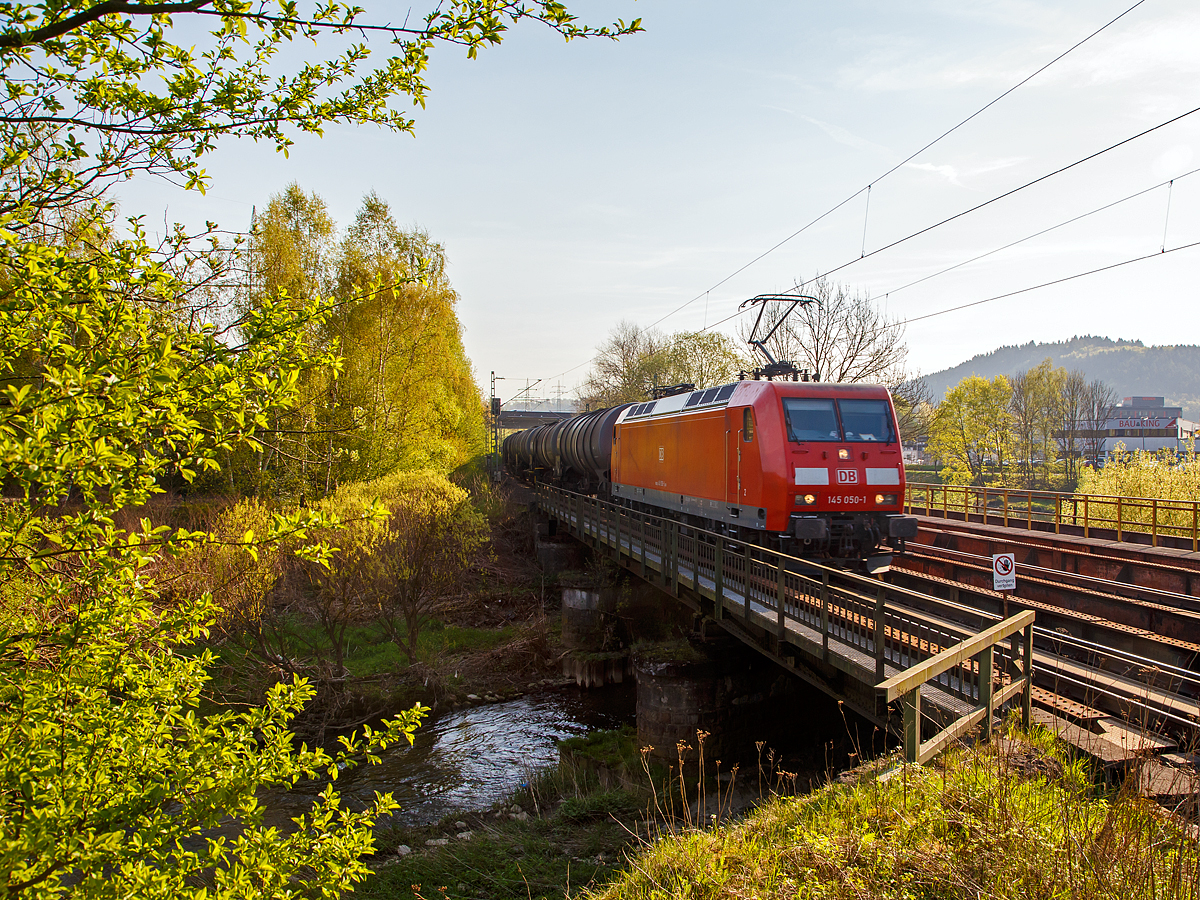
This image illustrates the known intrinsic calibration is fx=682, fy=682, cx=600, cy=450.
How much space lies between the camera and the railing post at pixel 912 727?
5.30 metres

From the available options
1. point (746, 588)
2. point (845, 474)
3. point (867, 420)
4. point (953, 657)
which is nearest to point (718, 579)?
point (746, 588)

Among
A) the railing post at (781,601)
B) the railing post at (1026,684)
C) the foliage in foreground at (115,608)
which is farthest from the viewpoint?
the railing post at (781,601)

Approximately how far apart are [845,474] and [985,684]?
535 cm

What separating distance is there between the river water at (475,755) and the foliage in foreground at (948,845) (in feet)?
25.3

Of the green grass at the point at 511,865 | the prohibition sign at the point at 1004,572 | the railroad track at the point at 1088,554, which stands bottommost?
the green grass at the point at 511,865

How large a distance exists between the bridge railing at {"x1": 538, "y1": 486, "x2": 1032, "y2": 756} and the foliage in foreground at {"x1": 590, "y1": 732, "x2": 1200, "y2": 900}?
63cm

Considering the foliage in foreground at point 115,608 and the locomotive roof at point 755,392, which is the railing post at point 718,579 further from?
the foliage in foreground at point 115,608

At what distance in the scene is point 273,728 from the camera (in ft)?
12.3

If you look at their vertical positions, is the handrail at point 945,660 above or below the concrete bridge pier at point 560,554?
above

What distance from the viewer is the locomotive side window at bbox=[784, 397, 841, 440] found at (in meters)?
10.9

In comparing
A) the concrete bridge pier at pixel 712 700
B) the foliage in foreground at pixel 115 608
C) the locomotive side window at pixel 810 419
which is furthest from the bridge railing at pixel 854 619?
the foliage in foreground at pixel 115 608

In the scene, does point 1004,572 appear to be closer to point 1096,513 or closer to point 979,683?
point 979,683

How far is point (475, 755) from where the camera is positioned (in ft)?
46.4

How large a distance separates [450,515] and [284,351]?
1633cm
